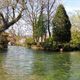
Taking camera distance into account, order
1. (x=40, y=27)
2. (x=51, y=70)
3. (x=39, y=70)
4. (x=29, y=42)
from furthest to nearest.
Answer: (x=29, y=42) < (x=40, y=27) < (x=51, y=70) < (x=39, y=70)

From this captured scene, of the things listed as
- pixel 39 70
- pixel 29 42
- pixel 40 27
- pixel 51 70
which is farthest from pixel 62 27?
pixel 39 70

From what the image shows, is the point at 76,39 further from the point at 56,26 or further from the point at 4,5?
the point at 4,5

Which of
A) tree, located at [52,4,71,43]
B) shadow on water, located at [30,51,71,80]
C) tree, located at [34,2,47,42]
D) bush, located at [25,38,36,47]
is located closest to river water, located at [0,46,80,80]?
shadow on water, located at [30,51,71,80]

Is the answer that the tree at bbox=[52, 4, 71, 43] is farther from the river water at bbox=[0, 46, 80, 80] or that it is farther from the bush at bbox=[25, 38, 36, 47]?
the river water at bbox=[0, 46, 80, 80]

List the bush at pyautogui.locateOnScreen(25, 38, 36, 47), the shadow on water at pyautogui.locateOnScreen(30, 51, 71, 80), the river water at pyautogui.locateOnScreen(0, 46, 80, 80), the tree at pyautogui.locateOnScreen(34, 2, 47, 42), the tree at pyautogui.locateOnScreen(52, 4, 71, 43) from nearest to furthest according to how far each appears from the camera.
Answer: the river water at pyautogui.locateOnScreen(0, 46, 80, 80)
the shadow on water at pyautogui.locateOnScreen(30, 51, 71, 80)
the tree at pyautogui.locateOnScreen(52, 4, 71, 43)
the bush at pyautogui.locateOnScreen(25, 38, 36, 47)
the tree at pyautogui.locateOnScreen(34, 2, 47, 42)

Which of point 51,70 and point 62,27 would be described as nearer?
point 51,70

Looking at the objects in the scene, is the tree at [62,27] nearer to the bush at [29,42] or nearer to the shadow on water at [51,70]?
the bush at [29,42]

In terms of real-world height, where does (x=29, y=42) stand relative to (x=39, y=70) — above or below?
above

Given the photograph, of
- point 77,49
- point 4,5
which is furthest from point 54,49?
point 4,5

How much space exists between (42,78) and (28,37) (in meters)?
36.7

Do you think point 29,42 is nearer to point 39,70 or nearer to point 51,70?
point 51,70

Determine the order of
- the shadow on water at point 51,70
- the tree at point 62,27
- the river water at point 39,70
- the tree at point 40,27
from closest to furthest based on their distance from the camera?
the river water at point 39,70 → the shadow on water at point 51,70 → the tree at point 62,27 → the tree at point 40,27

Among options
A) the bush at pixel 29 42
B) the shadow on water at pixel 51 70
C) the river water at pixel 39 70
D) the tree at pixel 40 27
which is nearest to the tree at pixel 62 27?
the tree at pixel 40 27

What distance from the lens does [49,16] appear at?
4812 cm
